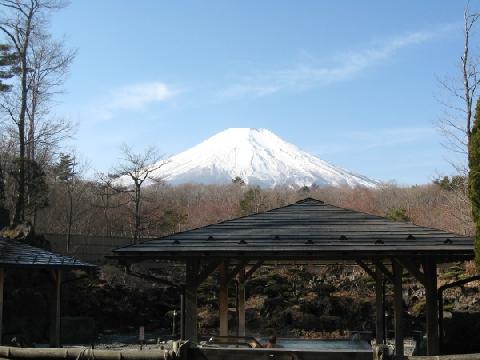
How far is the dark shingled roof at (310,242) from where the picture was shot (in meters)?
10.4

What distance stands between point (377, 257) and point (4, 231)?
17.3 m

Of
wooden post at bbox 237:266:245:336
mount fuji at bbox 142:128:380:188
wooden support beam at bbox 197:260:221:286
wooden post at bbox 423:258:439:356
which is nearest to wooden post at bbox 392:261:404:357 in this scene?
wooden post at bbox 423:258:439:356

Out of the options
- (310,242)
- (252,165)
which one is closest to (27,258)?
(310,242)

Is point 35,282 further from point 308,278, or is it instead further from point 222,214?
point 222,214

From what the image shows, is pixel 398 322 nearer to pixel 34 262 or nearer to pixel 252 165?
pixel 34 262

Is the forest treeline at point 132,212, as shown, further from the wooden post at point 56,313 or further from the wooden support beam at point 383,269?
the wooden support beam at point 383,269

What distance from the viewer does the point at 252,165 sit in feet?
523

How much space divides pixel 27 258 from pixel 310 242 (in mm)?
7097

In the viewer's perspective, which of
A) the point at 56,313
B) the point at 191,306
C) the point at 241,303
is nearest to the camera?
the point at 191,306

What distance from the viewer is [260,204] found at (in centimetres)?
3838

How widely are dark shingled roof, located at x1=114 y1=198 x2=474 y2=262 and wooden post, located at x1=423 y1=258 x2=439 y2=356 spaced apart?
0.33m

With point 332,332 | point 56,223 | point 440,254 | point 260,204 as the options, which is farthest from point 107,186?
point 440,254

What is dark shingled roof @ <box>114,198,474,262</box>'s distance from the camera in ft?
34.2

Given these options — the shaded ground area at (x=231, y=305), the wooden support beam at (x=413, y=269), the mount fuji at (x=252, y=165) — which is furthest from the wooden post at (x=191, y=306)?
the mount fuji at (x=252, y=165)
